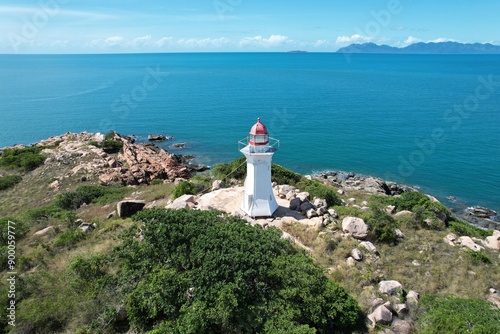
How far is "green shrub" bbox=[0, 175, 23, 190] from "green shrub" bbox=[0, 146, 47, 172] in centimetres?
313

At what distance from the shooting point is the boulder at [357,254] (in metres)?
16.6

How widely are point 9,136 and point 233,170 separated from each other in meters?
57.5

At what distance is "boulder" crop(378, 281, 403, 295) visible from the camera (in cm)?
1441

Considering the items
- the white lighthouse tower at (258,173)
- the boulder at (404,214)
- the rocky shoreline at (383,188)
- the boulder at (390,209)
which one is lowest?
the rocky shoreline at (383,188)

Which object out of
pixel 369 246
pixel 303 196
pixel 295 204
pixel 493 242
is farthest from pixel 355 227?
pixel 493 242

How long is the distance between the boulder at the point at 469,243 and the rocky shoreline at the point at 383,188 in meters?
11.3

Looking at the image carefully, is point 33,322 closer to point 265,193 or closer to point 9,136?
point 265,193

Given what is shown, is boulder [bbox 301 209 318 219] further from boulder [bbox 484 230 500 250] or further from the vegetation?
the vegetation

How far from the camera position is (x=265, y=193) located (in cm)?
1962

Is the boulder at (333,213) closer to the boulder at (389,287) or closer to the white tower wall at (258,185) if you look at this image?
the white tower wall at (258,185)

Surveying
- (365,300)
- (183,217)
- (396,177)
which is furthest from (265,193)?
(396,177)

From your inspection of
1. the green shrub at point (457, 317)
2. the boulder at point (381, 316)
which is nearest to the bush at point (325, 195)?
the green shrub at point (457, 317)

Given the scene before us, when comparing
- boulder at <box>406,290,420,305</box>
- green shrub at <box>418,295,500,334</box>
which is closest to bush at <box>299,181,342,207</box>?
boulder at <box>406,290,420,305</box>

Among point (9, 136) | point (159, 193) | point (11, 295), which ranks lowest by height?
point (9, 136)
